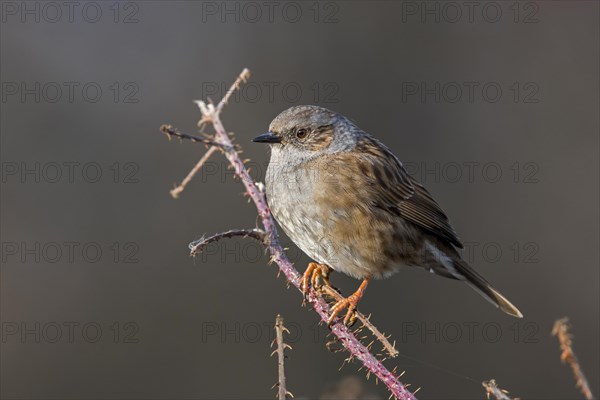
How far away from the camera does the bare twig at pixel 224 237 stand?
2.90 m

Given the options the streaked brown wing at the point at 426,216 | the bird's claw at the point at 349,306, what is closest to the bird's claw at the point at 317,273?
the bird's claw at the point at 349,306

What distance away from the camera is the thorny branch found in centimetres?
246

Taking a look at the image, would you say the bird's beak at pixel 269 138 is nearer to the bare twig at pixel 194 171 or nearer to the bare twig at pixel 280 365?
the bare twig at pixel 194 171

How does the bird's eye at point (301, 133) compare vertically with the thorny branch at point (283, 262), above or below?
above

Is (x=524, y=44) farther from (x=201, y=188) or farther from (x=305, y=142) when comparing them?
(x=305, y=142)

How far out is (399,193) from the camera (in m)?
4.93

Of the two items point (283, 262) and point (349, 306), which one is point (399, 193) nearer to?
point (349, 306)

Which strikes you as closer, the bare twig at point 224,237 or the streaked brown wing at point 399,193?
the bare twig at point 224,237

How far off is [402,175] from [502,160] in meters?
4.26

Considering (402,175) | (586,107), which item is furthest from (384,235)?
(586,107)

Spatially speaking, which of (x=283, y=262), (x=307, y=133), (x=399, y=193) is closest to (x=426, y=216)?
(x=399, y=193)

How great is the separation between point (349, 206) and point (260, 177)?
2.73m

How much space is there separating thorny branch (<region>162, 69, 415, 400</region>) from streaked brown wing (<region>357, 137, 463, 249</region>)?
1.21 metres

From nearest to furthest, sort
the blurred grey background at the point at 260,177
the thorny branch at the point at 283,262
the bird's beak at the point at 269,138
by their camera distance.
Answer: the thorny branch at the point at 283,262 < the bird's beak at the point at 269,138 < the blurred grey background at the point at 260,177
